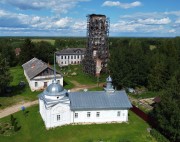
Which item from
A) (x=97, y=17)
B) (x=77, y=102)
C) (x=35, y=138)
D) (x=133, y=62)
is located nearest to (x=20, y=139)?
(x=35, y=138)

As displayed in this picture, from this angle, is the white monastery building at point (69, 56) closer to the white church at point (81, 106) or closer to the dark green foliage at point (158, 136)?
the white church at point (81, 106)

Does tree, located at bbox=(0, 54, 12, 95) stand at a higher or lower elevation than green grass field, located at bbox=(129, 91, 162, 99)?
higher

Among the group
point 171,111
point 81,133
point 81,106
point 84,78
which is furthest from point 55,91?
point 84,78

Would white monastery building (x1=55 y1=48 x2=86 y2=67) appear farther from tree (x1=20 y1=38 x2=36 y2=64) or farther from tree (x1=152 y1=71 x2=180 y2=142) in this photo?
tree (x1=152 y1=71 x2=180 y2=142)

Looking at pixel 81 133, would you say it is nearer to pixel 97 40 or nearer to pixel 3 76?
pixel 3 76

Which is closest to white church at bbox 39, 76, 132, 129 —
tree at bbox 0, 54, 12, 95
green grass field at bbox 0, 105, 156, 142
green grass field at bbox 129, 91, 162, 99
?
green grass field at bbox 0, 105, 156, 142

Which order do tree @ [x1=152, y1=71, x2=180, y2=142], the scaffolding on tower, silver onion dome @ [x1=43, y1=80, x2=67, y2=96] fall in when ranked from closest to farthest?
tree @ [x1=152, y1=71, x2=180, y2=142]
silver onion dome @ [x1=43, y1=80, x2=67, y2=96]
the scaffolding on tower
